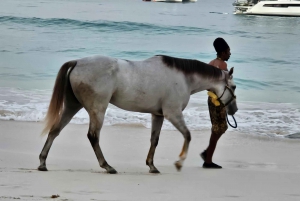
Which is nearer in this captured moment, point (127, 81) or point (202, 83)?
point (127, 81)

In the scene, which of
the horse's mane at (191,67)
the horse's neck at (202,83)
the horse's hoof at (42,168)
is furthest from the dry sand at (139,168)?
the horse's mane at (191,67)

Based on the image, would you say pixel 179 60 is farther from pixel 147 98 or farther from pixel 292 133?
pixel 292 133

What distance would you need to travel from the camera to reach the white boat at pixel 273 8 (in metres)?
53.8

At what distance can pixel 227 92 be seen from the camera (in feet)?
20.8

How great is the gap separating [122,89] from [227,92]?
1.21 m

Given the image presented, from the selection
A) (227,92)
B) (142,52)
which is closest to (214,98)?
(227,92)

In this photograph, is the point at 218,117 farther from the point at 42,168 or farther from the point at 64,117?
the point at 42,168

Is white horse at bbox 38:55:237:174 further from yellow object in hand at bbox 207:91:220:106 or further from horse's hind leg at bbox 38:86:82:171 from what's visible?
yellow object in hand at bbox 207:91:220:106

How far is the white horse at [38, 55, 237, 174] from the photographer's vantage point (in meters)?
5.70

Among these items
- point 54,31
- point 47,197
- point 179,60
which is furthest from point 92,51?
point 47,197

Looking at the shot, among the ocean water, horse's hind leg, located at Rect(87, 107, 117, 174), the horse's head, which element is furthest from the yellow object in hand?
the ocean water

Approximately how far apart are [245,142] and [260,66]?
14019 millimetres

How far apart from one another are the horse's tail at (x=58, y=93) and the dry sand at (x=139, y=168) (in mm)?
516

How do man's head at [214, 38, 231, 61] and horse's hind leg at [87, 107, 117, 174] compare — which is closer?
horse's hind leg at [87, 107, 117, 174]
